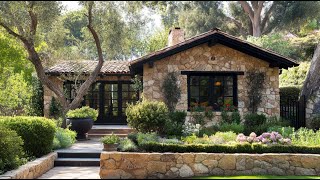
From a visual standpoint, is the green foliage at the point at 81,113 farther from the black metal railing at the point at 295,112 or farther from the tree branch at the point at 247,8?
the tree branch at the point at 247,8

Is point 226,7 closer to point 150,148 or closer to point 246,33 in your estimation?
point 246,33

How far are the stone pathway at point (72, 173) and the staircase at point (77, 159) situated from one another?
0.26 meters

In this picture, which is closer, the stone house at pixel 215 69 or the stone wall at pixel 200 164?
the stone wall at pixel 200 164

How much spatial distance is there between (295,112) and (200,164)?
861 centimetres

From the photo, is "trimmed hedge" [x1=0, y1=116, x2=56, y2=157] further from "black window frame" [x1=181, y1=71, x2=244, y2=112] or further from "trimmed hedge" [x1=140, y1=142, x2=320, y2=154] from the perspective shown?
"black window frame" [x1=181, y1=71, x2=244, y2=112]

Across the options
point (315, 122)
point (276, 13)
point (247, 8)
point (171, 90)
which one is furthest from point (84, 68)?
point (276, 13)

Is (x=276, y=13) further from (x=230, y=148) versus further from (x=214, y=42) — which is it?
(x=230, y=148)

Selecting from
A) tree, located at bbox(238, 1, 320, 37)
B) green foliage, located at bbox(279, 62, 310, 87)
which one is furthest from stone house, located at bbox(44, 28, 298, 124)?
tree, located at bbox(238, 1, 320, 37)

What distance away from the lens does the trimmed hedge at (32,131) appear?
10.4m

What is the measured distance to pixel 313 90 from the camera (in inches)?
648

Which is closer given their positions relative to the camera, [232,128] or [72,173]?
[72,173]

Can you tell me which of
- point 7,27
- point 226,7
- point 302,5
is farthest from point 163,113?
point 226,7

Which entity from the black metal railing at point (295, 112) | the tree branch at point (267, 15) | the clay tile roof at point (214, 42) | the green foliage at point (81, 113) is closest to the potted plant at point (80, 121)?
the green foliage at point (81, 113)

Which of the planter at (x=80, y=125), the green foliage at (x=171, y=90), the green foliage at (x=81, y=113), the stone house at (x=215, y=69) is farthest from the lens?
the green foliage at (x=171, y=90)
